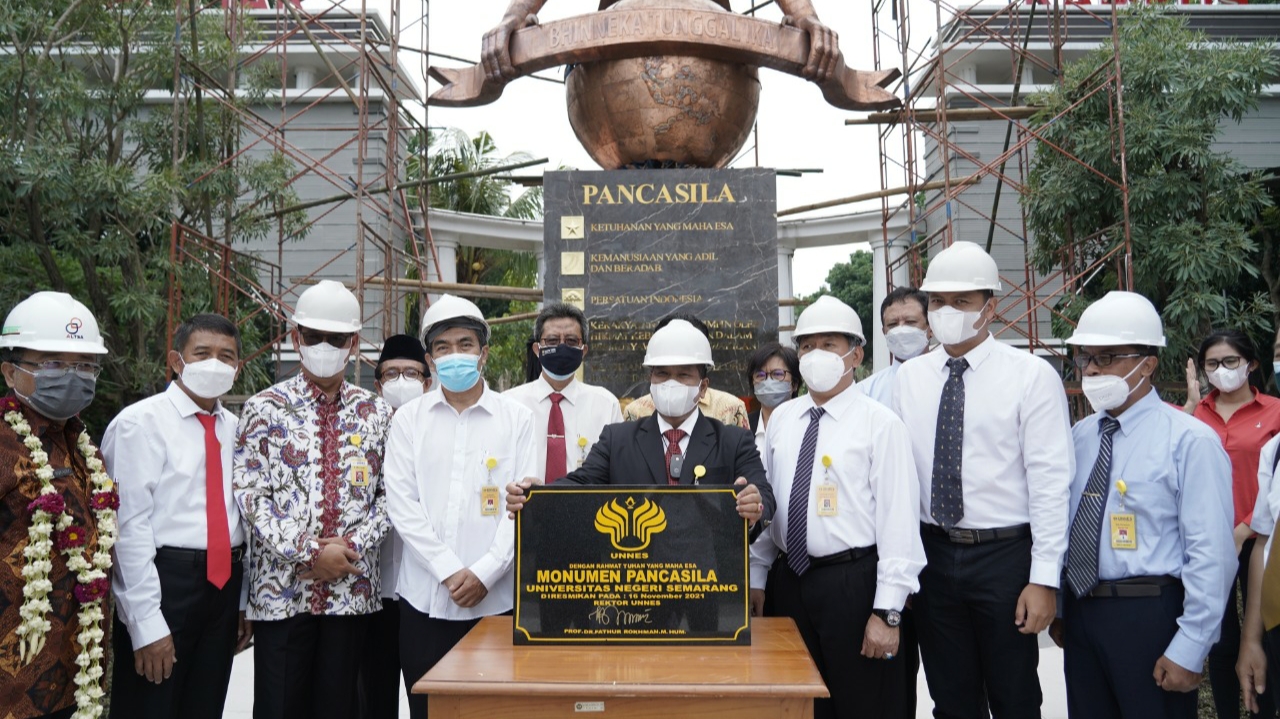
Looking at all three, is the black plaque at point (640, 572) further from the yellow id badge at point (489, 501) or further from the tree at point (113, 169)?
the tree at point (113, 169)

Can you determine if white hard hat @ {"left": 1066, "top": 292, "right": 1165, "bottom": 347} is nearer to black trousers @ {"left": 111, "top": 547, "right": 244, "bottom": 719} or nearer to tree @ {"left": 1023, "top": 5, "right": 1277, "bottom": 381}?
black trousers @ {"left": 111, "top": 547, "right": 244, "bottom": 719}

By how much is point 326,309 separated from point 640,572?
169 cm

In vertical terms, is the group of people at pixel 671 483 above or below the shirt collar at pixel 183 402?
below

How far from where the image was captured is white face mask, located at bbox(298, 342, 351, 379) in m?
3.70

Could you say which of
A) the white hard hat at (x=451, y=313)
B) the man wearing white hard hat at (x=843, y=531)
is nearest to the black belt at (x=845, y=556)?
the man wearing white hard hat at (x=843, y=531)

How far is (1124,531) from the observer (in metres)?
3.17

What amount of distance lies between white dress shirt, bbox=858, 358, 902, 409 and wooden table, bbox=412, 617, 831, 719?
5.07 ft

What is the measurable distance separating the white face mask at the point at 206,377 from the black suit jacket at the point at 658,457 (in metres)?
1.33

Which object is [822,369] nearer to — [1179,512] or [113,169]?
[1179,512]

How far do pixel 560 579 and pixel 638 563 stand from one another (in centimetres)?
23

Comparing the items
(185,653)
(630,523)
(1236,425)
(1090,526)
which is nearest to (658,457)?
(630,523)

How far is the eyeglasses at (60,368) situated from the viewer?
306 centimetres

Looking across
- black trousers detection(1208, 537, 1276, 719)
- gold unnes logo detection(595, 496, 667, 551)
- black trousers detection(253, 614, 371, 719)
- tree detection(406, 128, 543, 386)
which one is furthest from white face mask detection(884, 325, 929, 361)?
tree detection(406, 128, 543, 386)

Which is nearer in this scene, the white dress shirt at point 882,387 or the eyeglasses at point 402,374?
the white dress shirt at point 882,387
